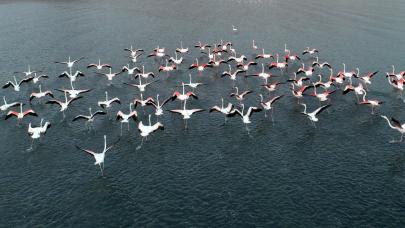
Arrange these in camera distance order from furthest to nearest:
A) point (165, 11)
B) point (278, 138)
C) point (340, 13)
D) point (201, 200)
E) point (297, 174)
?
1. point (165, 11)
2. point (340, 13)
3. point (278, 138)
4. point (297, 174)
5. point (201, 200)

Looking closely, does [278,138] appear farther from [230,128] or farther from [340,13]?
[340,13]

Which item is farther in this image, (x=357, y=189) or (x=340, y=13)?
(x=340, y=13)

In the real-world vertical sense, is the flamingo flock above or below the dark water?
above

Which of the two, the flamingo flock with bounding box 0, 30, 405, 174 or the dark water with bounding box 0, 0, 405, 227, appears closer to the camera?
the dark water with bounding box 0, 0, 405, 227

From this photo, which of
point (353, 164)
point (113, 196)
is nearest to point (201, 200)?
point (113, 196)

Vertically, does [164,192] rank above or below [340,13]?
below

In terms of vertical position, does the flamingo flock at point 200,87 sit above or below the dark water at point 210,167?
above

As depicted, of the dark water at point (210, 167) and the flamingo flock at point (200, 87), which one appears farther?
the flamingo flock at point (200, 87)

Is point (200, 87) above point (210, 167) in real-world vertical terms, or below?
above
